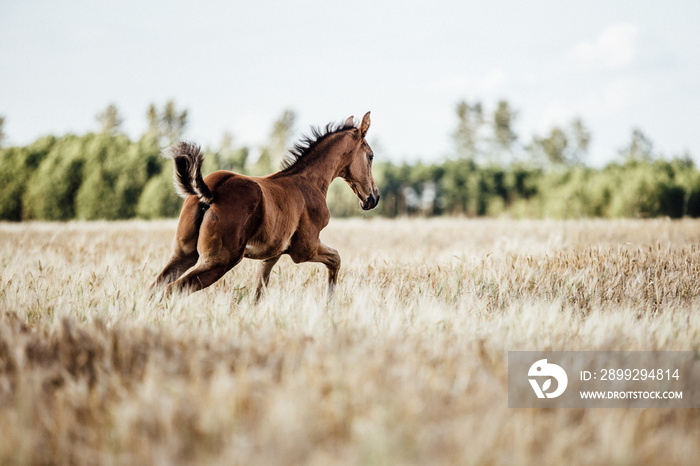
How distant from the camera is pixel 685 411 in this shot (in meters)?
2.22

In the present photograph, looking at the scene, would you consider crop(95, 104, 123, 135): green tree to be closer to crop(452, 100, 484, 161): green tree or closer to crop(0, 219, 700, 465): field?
crop(452, 100, 484, 161): green tree

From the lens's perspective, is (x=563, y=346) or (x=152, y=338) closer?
(x=152, y=338)

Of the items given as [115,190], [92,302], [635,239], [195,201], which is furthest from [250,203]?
[115,190]

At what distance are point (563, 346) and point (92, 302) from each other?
3.60m

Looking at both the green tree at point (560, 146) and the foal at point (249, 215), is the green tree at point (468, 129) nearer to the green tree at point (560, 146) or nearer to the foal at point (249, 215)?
the green tree at point (560, 146)

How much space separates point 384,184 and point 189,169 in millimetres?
26582

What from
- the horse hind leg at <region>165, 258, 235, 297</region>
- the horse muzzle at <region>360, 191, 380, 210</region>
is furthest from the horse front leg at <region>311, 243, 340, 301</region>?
the horse hind leg at <region>165, 258, 235, 297</region>

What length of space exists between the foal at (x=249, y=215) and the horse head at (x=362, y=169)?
222 mm

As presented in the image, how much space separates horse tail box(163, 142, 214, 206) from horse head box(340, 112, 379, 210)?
2009 millimetres

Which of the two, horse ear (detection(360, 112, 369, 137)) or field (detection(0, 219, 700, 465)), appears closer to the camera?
field (detection(0, 219, 700, 465))

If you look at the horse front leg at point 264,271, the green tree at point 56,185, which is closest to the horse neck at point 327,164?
the horse front leg at point 264,271

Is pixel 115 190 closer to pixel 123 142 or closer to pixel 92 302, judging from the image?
pixel 123 142

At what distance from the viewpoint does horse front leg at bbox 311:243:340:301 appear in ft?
16.6

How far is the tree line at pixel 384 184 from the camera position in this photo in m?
24.8
